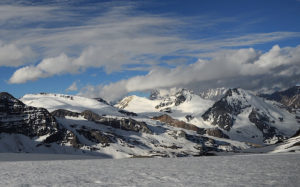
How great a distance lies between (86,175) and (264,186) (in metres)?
19.6

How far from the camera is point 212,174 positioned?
138 feet

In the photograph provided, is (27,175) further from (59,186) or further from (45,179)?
(59,186)

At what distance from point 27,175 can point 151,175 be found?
14.2m

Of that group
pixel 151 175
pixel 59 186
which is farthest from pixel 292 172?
pixel 59 186

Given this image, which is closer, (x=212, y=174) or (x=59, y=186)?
(x=59, y=186)

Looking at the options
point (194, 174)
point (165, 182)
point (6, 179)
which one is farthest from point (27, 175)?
point (194, 174)

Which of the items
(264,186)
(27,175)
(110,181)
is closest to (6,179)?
(27,175)

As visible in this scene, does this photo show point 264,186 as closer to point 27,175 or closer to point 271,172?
point 271,172

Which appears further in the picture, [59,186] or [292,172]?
[292,172]

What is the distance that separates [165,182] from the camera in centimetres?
3553

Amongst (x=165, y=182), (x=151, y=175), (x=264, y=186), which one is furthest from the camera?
(x=151, y=175)

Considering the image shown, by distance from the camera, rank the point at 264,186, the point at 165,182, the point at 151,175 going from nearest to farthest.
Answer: the point at 264,186 → the point at 165,182 → the point at 151,175

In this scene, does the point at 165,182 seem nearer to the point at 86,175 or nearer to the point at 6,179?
the point at 86,175

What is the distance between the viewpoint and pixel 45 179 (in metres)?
37.7
